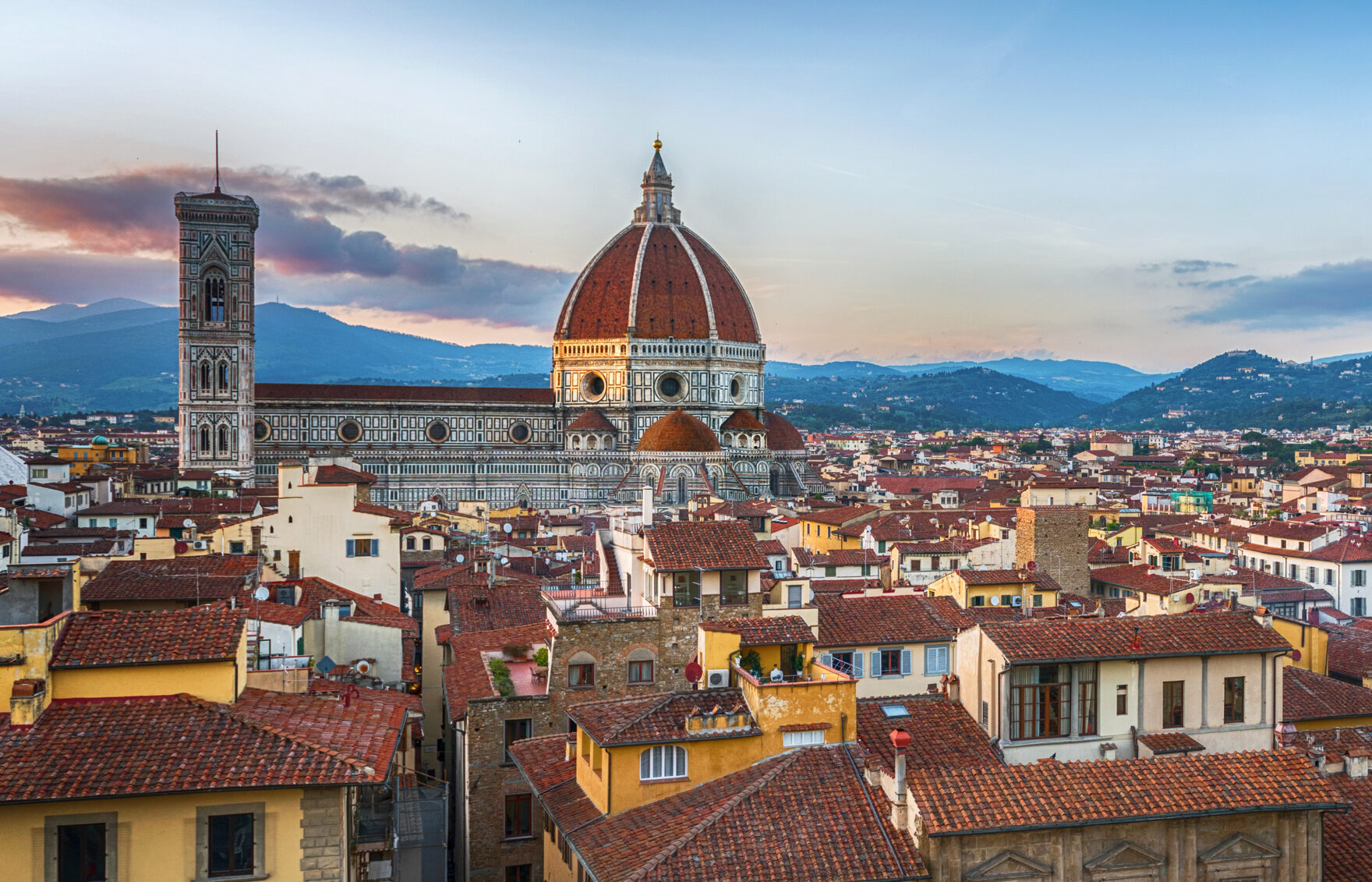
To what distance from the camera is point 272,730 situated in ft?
42.5

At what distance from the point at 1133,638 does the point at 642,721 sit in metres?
7.42

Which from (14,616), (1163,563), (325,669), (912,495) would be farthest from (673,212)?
(14,616)

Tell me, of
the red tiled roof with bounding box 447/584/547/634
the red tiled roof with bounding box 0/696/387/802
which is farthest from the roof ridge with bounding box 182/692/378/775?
the red tiled roof with bounding box 447/584/547/634

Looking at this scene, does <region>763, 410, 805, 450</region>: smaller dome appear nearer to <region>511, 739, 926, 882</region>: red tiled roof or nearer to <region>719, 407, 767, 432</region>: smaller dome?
<region>719, 407, 767, 432</region>: smaller dome

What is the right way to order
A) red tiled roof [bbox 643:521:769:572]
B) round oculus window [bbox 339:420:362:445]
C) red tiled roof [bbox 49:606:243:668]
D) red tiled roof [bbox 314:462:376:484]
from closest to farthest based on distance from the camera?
red tiled roof [bbox 49:606:243:668], red tiled roof [bbox 643:521:769:572], red tiled roof [bbox 314:462:376:484], round oculus window [bbox 339:420:362:445]

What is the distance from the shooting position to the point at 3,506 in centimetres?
3988

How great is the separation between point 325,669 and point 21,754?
40.6ft

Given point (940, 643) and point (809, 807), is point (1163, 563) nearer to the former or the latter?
point (940, 643)

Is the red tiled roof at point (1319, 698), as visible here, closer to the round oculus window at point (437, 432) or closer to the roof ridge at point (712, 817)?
the roof ridge at point (712, 817)

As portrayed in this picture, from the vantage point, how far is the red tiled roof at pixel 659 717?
50.6 ft

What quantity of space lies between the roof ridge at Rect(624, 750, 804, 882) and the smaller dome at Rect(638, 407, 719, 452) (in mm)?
90457

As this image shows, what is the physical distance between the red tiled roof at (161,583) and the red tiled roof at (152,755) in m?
7.25

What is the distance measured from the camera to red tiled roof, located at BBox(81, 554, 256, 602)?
66.3 ft

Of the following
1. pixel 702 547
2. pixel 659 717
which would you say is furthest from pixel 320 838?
pixel 702 547
